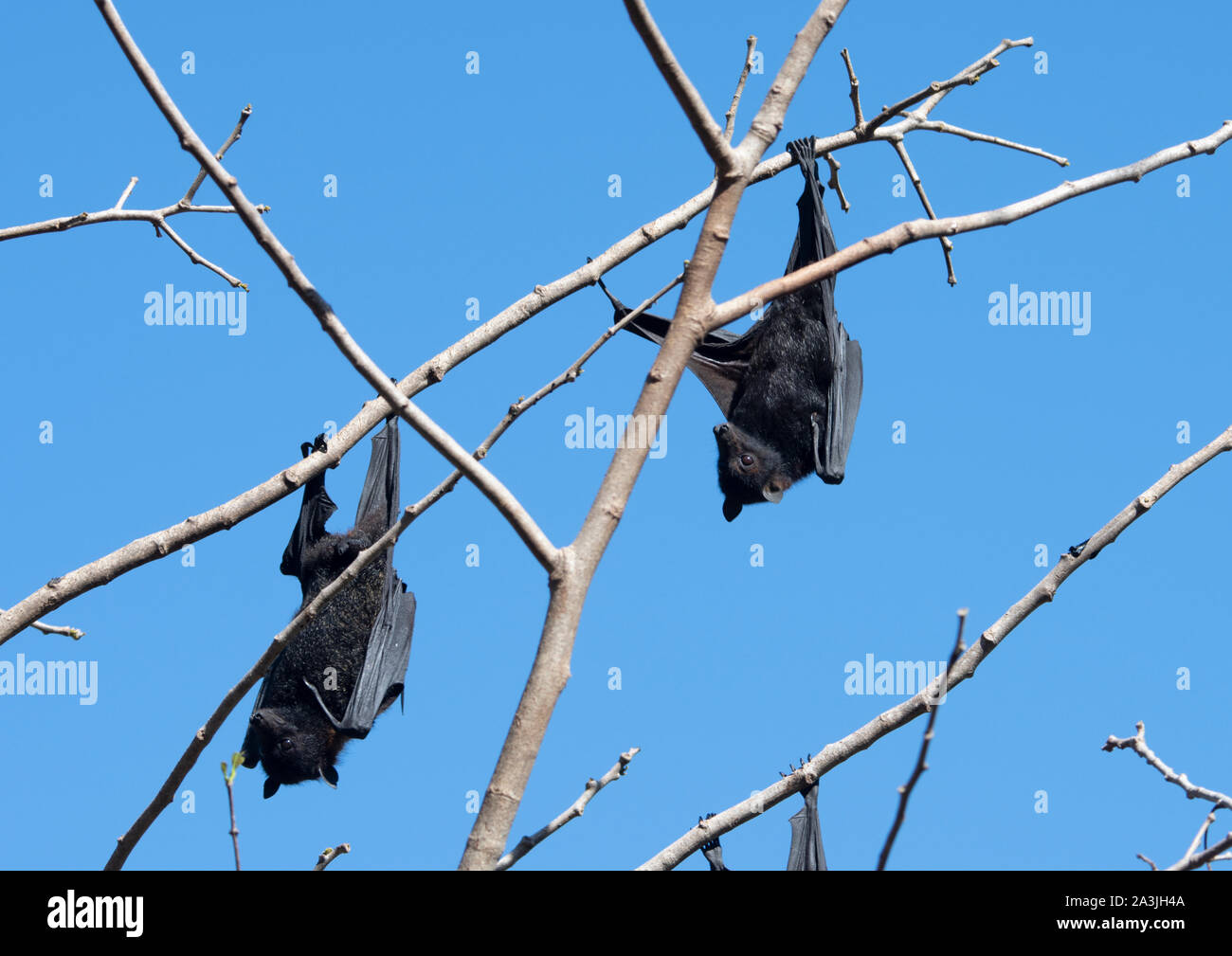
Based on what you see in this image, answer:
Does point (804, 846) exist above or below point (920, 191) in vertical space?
below

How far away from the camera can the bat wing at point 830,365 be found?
418 inches

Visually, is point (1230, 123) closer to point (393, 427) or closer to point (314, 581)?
point (393, 427)

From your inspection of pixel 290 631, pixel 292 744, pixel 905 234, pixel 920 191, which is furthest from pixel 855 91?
pixel 292 744

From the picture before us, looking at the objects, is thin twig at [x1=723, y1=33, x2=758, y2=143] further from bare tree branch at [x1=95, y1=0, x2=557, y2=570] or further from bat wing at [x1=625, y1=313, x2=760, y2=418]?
bat wing at [x1=625, y1=313, x2=760, y2=418]

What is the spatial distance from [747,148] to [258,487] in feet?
11.8

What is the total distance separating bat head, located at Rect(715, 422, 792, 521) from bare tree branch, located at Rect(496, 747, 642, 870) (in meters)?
6.83

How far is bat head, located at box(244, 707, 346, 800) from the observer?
11.7m

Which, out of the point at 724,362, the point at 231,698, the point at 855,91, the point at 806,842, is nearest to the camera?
the point at 231,698

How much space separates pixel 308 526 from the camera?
11.4 metres

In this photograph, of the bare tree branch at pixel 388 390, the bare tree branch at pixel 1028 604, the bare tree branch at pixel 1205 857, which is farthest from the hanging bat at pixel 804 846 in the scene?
the bare tree branch at pixel 388 390

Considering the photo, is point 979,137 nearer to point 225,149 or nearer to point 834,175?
point 834,175

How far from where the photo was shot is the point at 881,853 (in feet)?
9.55

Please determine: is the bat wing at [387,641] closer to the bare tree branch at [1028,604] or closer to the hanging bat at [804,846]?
the hanging bat at [804,846]

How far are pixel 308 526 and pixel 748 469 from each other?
13.7 ft
